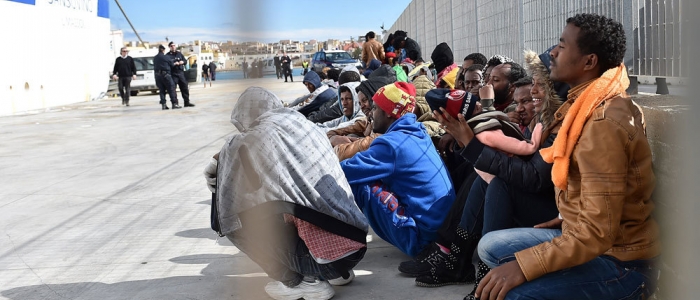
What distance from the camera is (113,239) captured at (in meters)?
5.52

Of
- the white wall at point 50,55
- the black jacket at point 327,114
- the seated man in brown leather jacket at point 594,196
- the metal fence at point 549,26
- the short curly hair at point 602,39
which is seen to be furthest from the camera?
the white wall at point 50,55

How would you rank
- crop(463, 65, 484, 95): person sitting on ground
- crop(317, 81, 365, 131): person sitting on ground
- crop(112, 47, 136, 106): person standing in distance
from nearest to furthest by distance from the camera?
1. crop(463, 65, 484, 95): person sitting on ground
2. crop(317, 81, 365, 131): person sitting on ground
3. crop(112, 47, 136, 106): person standing in distance

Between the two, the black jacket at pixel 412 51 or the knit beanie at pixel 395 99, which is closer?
the knit beanie at pixel 395 99

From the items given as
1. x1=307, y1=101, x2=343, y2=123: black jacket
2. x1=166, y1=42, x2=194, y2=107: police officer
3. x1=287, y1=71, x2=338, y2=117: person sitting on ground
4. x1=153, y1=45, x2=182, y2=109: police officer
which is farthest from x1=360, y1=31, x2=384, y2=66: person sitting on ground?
x1=153, y1=45, x2=182, y2=109: police officer

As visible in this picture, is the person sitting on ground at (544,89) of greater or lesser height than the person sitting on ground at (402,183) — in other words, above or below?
above

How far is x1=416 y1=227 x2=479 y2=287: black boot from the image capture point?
12.8 feet

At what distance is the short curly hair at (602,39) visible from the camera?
8.57ft

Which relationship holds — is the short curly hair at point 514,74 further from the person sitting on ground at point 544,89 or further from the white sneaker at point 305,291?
the white sneaker at point 305,291

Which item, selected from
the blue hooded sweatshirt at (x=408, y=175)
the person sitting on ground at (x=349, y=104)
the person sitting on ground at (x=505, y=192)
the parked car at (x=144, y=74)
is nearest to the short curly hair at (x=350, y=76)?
the person sitting on ground at (x=349, y=104)

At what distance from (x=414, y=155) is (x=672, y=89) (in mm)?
1340

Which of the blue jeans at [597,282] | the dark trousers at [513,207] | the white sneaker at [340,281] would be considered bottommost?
the white sneaker at [340,281]

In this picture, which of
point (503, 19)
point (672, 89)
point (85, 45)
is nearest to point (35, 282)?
point (672, 89)

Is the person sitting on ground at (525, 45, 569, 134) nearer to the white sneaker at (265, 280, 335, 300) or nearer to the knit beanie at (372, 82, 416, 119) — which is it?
the knit beanie at (372, 82, 416, 119)

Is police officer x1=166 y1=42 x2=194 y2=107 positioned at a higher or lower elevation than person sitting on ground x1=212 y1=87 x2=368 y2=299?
higher
